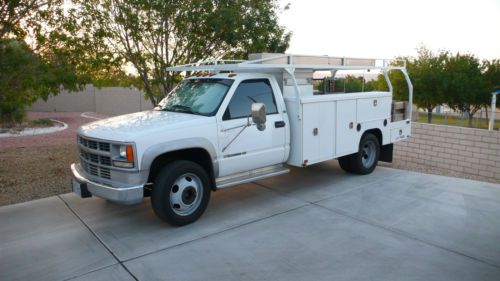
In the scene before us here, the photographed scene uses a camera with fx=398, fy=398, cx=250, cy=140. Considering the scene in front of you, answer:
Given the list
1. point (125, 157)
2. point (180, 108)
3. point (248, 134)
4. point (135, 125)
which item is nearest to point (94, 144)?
point (135, 125)

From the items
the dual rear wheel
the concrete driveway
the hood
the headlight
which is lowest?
the concrete driveway

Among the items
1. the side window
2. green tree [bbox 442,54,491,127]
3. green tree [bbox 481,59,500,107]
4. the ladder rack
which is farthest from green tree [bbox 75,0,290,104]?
green tree [bbox 481,59,500,107]

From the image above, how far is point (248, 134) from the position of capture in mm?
6109

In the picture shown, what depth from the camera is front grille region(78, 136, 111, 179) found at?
5219 millimetres

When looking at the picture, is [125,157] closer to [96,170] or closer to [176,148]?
[176,148]

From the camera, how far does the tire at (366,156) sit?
26.7 ft

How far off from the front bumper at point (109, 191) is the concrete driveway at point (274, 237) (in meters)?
0.56

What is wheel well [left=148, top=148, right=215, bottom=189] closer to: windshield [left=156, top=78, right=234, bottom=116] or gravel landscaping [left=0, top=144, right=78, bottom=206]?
windshield [left=156, top=78, right=234, bottom=116]

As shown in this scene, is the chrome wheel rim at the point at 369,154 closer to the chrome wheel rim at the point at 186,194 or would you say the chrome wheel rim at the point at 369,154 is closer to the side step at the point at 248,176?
the side step at the point at 248,176

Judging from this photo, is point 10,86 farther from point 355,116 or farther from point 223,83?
point 355,116

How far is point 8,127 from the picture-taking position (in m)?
16.4

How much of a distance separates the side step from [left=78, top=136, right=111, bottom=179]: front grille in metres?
1.57

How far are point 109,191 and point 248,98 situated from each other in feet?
8.21

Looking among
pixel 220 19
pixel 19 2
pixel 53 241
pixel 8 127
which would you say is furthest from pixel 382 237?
pixel 8 127
